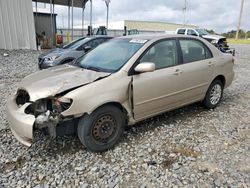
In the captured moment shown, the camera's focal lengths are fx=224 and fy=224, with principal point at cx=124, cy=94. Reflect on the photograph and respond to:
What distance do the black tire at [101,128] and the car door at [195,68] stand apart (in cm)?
152

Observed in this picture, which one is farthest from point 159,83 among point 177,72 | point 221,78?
point 221,78

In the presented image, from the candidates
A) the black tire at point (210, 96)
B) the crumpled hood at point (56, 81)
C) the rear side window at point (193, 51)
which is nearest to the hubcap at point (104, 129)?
the crumpled hood at point (56, 81)

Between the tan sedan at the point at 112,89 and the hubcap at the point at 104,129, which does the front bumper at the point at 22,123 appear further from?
the hubcap at the point at 104,129

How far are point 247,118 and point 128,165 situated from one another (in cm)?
289

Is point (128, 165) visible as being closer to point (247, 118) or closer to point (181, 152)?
point (181, 152)

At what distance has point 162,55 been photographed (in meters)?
3.84

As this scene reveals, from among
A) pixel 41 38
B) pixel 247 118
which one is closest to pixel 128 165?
pixel 247 118

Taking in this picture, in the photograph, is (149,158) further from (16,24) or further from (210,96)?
(16,24)

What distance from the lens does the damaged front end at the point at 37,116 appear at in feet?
9.05

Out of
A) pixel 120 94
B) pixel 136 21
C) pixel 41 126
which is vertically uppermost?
pixel 136 21

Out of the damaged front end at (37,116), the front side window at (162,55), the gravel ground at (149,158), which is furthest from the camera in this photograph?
the front side window at (162,55)

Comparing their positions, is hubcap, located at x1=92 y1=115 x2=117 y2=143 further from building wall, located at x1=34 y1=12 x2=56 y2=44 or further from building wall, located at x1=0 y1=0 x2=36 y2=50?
building wall, located at x1=34 y1=12 x2=56 y2=44

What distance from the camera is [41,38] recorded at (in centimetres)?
1806

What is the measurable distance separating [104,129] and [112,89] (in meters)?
0.59
